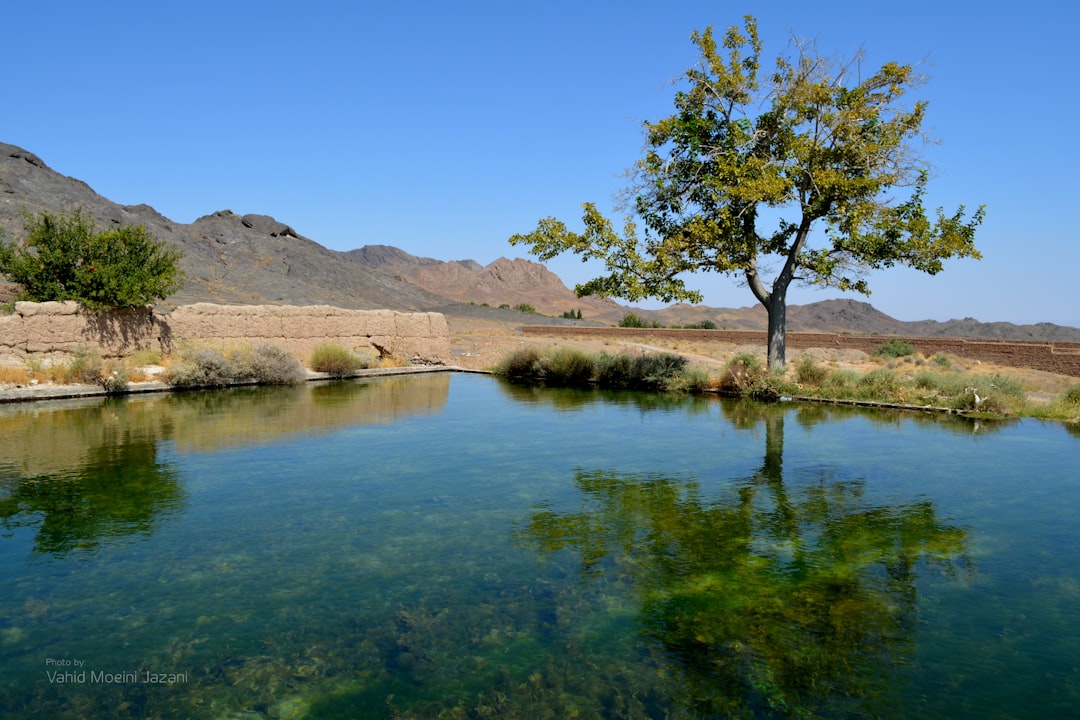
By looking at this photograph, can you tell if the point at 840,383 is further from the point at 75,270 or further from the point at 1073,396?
the point at 75,270

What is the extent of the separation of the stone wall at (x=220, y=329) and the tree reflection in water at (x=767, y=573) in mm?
12751

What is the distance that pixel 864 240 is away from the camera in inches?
615

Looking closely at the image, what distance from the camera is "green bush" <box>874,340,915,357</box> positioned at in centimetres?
3200

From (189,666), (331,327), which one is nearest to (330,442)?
(189,666)

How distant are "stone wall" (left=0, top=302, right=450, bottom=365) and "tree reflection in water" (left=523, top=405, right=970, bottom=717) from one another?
1275cm

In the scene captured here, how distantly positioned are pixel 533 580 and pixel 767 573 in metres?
1.72

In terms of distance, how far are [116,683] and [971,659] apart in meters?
4.64

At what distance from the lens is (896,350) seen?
32281mm

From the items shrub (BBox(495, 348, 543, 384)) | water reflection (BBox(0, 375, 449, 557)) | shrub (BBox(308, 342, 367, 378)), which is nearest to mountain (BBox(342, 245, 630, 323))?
shrub (BBox(495, 348, 543, 384))

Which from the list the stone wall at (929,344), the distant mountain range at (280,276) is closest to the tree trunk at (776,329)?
the stone wall at (929,344)

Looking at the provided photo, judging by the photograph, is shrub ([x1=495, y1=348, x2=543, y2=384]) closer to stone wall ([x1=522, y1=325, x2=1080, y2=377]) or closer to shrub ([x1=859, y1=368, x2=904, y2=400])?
shrub ([x1=859, y1=368, x2=904, y2=400])

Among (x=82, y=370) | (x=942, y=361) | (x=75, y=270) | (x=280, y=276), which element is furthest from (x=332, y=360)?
(x=280, y=276)

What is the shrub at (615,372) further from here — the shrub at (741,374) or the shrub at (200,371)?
the shrub at (200,371)

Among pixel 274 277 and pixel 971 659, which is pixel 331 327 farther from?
pixel 274 277
